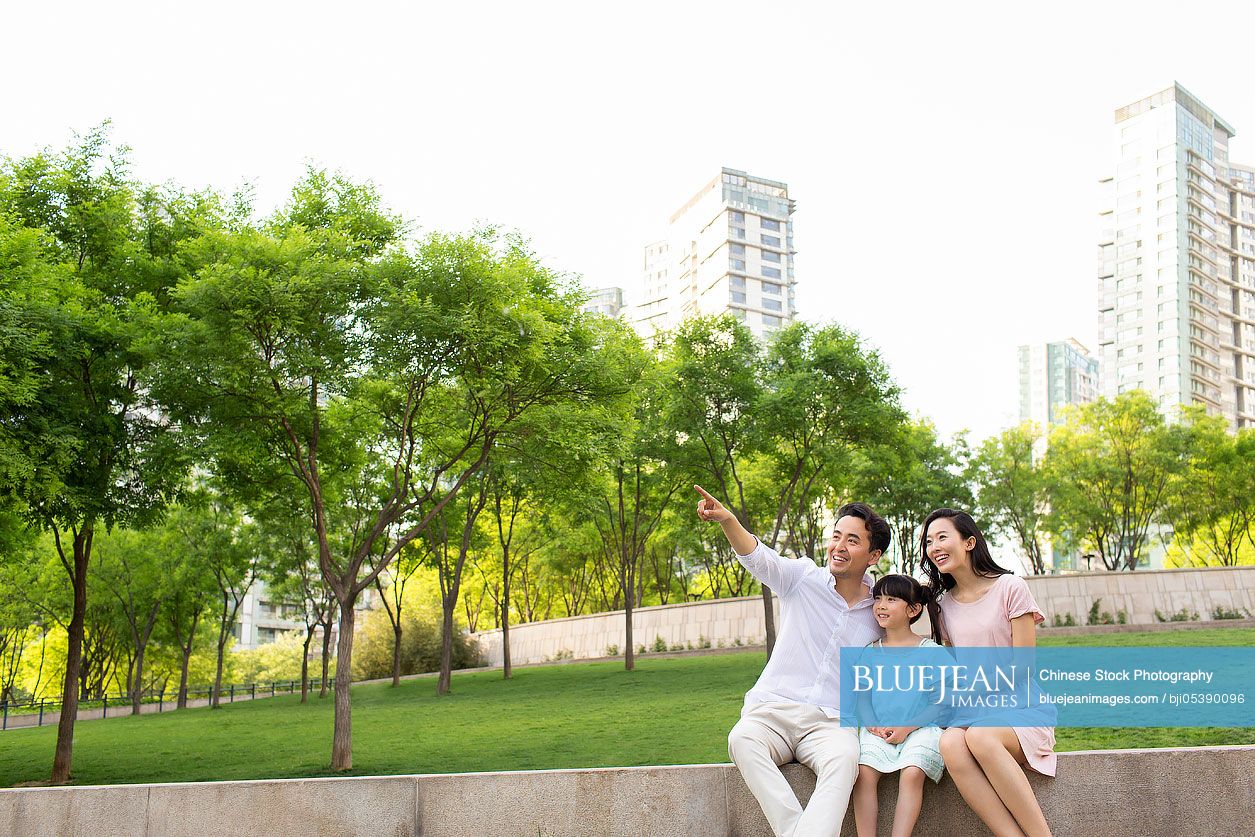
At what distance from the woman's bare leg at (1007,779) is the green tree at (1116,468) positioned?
1396 inches

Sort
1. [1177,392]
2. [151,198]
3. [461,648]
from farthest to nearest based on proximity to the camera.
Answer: [1177,392], [461,648], [151,198]

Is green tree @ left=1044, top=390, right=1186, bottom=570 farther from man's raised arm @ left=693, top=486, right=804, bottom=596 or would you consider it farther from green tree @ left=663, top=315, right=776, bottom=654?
man's raised arm @ left=693, top=486, right=804, bottom=596

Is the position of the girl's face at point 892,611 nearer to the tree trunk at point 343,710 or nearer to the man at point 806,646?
the man at point 806,646

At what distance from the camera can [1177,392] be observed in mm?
94188

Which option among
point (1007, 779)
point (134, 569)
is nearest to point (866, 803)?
point (1007, 779)

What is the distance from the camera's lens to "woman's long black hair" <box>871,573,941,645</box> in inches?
203

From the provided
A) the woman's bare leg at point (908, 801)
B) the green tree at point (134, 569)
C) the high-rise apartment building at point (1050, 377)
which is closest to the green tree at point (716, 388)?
the green tree at point (134, 569)

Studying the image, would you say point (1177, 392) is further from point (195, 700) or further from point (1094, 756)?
point (1094, 756)

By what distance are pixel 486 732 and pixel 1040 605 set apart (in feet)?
63.3

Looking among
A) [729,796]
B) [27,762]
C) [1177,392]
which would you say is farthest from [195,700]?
[1177,392]

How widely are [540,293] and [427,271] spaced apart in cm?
319

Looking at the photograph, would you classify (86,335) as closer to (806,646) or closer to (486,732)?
(486,732)

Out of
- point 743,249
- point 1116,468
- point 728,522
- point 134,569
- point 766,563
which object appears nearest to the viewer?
point 728,522

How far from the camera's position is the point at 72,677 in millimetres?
15484
